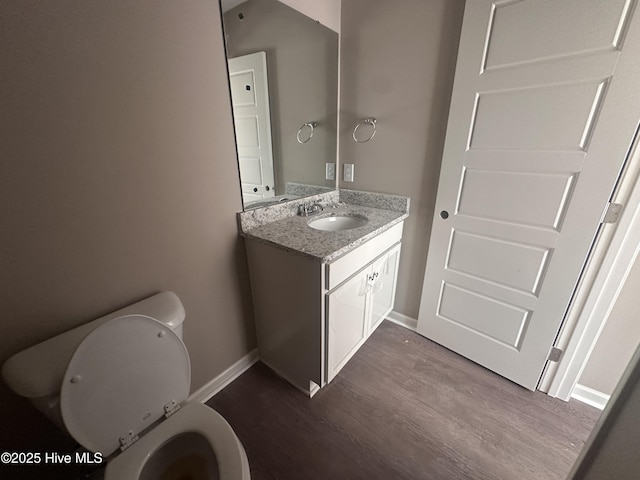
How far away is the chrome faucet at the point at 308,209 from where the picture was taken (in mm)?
1639

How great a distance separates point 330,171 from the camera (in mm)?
1942

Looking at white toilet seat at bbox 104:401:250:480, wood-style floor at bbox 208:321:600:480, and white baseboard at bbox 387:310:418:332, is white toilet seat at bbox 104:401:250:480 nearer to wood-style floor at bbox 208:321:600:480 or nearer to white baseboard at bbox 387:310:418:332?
wood-style floor at bbox 208:321:600:480

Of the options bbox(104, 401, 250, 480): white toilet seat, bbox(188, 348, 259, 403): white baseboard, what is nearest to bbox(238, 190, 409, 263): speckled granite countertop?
bbox(104, 401, 250, 480): white toilet seat

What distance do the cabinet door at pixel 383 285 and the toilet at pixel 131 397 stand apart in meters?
1.04

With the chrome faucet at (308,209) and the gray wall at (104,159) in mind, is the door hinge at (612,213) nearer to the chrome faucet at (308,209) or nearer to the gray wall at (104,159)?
the chrome faucet at (308,209)

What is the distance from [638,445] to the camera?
49 cm

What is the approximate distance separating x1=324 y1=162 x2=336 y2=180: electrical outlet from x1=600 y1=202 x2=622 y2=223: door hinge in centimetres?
146

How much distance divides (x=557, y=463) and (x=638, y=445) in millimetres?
1023

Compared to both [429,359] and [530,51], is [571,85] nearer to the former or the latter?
[530,51]

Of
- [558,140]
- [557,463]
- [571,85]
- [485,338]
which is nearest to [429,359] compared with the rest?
[485,338]

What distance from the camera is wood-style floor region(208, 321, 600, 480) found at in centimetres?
114

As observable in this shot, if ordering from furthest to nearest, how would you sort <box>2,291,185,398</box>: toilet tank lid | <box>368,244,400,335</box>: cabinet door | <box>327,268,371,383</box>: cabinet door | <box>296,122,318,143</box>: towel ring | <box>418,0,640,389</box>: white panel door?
<box>296,122,318,143</box>: towel ring < <box>368,244,400,335</box>: cabinet door < <box>327,268,371,383</box>: cabinet door < <box>418,0,640,389</box>: white panel door < <box>2,291,185,398</box>: toilet tank lid

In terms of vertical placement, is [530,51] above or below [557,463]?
above

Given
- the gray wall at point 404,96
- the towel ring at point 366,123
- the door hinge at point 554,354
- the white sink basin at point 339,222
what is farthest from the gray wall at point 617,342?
the towel ring at point 366,123
